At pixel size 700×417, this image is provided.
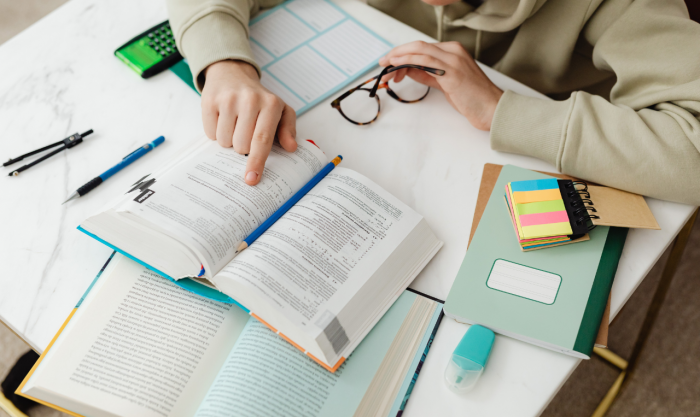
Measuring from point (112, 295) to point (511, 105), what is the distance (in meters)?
0.64

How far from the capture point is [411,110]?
0.80m

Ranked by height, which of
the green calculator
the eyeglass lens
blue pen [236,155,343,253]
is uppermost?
the eyeglass lens

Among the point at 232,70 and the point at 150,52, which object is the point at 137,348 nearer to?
A: the point at 232,70

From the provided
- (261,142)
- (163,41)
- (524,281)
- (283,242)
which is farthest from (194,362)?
(163,41)

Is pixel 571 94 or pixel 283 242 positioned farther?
pixel 571 94

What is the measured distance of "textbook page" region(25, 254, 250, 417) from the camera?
0.48 m

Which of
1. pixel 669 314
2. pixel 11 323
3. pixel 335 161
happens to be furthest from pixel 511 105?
pixel 669 314

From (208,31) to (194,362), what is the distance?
0.57 m

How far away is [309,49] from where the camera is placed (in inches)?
34.5

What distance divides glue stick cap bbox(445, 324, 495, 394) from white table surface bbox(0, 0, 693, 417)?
0.01 metres

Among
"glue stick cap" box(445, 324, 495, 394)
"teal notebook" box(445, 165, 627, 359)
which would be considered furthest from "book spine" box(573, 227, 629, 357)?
"glue stick cap" box(445, 324, 495, 394)

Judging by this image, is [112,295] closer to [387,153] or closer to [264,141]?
[264,141]

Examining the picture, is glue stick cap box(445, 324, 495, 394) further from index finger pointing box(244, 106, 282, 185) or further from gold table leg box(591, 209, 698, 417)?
gold table leg box(591, 209, 698, 417)

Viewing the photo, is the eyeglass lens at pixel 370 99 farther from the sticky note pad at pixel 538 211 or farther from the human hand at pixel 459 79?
the sticky note pad at pixel 538 211
